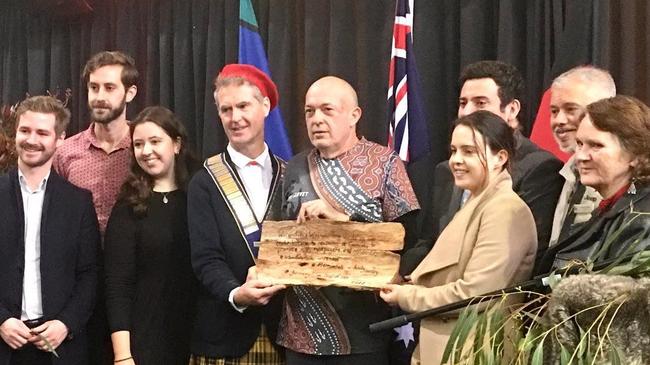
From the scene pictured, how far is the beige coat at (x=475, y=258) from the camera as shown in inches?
86.3

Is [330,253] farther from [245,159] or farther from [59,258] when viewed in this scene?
[59,258]

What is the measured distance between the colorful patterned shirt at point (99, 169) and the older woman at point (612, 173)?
1.82 metres

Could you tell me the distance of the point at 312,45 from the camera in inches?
160

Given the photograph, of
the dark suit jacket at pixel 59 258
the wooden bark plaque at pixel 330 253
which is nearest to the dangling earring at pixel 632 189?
the wooden bark plaque at pixel 330 253

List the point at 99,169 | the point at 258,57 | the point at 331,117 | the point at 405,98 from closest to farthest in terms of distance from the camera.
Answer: the point at 331,117 → the point at 99,169 → the point at 405,98 → the point at 258,57

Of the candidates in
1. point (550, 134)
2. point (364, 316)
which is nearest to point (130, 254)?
point (364, 316)

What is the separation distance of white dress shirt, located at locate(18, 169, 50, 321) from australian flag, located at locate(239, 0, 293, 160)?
1.17 metres

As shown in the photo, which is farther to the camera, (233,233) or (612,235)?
(233,233)

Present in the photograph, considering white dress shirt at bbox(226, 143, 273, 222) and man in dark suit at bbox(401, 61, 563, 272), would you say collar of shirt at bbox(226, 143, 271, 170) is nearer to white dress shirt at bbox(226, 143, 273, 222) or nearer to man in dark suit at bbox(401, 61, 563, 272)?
white dress shirt at bbox(226, 143, 273, 222)

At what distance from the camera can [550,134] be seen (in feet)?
10.5

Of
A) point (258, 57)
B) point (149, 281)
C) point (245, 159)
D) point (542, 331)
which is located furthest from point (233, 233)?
point (258, 57)

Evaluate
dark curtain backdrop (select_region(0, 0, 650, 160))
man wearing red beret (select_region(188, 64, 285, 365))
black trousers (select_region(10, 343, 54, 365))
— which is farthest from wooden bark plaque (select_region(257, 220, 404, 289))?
dark curtain backdrop (select_region(0, 0, 650, 160))

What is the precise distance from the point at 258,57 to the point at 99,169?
1020 mm

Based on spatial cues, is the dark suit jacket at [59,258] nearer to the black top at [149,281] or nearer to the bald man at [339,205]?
the black top at [149,281]
